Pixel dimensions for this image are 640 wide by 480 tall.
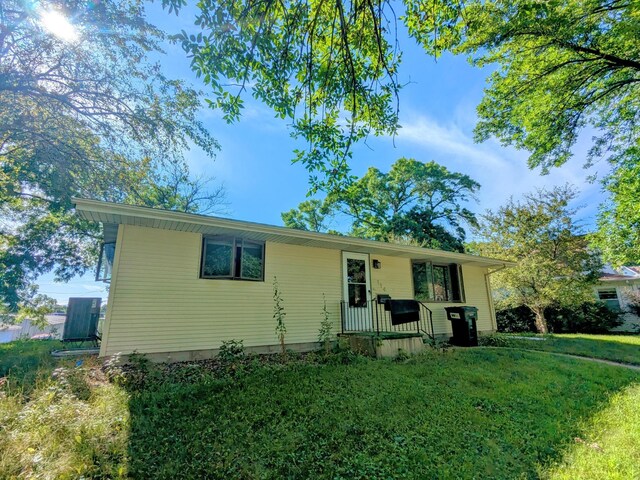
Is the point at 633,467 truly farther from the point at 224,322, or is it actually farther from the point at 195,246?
the point at 195,246

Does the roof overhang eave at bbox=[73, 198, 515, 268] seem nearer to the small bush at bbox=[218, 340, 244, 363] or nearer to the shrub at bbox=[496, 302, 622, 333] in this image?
the small bush at bbox=[218, 340, 244, 363]

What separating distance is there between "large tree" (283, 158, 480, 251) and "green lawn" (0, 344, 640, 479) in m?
14.1

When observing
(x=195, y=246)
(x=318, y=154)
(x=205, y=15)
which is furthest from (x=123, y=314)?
(x=205, y=15)

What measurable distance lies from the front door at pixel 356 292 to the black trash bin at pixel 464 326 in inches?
108

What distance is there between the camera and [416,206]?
1959 centimetres

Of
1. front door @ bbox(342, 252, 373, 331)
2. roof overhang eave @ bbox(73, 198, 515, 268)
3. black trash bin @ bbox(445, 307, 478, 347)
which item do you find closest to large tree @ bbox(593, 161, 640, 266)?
black trash bin @ bbox(445, 307, 478, 347)

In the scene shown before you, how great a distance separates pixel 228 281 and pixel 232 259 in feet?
1.58

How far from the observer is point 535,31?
7.00 meters

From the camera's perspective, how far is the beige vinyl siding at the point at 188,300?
17.6 ft

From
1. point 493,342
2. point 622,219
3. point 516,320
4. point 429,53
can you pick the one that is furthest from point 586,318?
point 429,53

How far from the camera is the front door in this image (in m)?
7.89

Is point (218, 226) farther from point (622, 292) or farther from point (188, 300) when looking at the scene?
point (622, 292)

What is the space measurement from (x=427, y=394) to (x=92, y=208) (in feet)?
19.0

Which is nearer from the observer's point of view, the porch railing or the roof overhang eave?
the roof overhang eave
